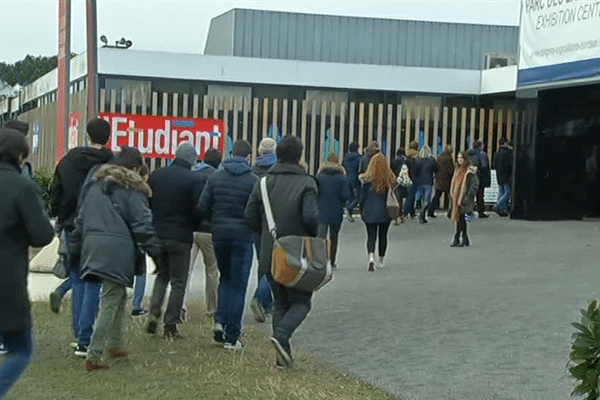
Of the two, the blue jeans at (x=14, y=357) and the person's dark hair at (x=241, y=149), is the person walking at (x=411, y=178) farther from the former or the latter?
the blue jeans at (x=14, y=357)

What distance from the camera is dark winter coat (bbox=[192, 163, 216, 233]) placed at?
39.4 feet

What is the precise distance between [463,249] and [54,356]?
11.8 meters

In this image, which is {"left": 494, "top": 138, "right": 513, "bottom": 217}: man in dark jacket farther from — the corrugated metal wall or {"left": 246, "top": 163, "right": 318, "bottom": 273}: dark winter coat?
the corrugated metal wall

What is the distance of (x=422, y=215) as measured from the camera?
28.6 metres

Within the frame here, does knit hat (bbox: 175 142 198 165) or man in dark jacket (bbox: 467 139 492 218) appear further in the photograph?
man in dark jacket (bbox: 467 139 492 218)

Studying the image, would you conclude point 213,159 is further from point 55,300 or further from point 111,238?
point 111,238

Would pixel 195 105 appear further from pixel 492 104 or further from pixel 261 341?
pixel 261 341

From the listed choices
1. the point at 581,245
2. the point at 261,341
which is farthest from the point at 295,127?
the point at 261,341

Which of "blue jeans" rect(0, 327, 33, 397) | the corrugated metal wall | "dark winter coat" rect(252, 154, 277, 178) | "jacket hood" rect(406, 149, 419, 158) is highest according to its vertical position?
the corrugated metal wall

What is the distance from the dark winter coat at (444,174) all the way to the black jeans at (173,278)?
17.8 meters

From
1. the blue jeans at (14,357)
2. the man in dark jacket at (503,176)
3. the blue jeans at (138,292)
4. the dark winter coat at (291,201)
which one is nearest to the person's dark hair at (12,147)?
the blue jeans at (14,357)

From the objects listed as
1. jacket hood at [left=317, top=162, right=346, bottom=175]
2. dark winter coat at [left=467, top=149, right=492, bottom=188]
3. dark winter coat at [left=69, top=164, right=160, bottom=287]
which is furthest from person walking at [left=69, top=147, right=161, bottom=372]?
dark winter coat at [left=467, top=149, right=492, bottom=188]

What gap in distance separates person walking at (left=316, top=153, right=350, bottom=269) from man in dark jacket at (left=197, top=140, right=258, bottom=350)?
564cm

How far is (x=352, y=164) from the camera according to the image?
88.6ft
